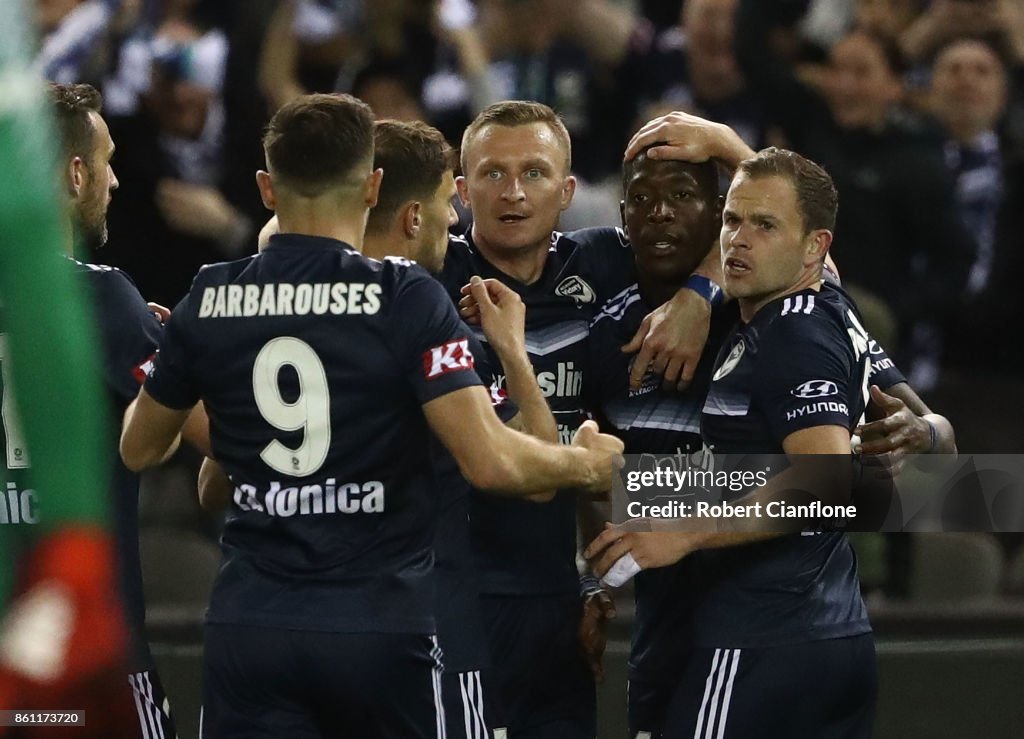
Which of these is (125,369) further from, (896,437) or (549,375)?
(896,437)

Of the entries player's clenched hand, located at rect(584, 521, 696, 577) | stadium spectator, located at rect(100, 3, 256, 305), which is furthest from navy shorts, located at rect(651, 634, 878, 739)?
stadium spectator, located at rect(100, 3, 256, 305)

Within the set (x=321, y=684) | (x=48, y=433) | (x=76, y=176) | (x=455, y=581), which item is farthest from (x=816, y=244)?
(x=48, y=433)

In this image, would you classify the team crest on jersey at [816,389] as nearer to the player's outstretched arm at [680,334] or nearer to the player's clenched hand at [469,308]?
the player's outstretched arm at [680,334]

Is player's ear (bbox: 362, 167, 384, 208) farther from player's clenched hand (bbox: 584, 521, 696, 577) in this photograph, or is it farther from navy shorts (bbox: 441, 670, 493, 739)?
navy shorts (bbox: 441, 670, 493, 739)

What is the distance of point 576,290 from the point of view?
4.41m

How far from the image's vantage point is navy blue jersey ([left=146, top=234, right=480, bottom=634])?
3.26 m

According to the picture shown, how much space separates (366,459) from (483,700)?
3.19 feet

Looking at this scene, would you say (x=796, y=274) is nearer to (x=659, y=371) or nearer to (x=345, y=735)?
(x=659, y=371)

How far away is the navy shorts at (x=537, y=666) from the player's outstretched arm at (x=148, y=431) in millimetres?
1100

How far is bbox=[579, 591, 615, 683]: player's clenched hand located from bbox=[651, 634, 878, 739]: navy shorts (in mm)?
467

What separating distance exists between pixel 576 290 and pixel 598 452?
954mm

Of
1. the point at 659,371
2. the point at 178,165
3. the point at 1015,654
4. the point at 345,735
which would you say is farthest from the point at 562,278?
the point at 178,165

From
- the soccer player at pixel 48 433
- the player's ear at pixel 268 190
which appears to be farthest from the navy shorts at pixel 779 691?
the soccer player at pixel 48 433

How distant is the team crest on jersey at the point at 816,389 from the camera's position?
3572 mm
